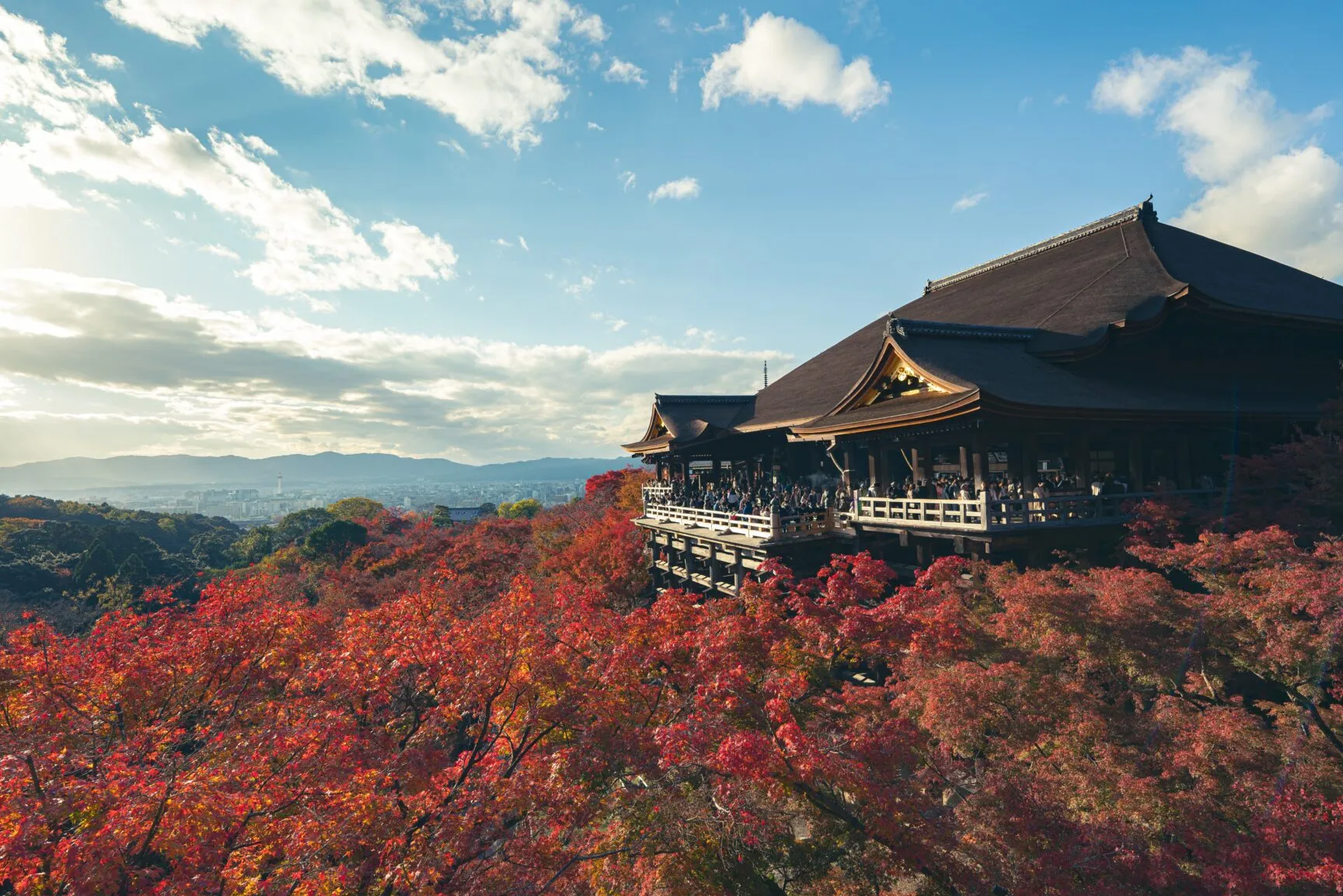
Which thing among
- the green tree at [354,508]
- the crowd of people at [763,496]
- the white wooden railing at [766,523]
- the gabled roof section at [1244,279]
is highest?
the gabled roof section at [1244,279]

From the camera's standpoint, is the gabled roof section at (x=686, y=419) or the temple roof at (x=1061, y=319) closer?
the temple roof at (x=1061, y=319)

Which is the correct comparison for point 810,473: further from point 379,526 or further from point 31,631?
point 379,526

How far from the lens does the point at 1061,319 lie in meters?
18.7

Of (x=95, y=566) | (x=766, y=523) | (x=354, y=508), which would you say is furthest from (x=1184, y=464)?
(x=354, y=508)

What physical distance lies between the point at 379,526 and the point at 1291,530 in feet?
188

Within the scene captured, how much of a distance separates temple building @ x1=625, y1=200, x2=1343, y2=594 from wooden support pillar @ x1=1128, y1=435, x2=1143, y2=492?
0.04m

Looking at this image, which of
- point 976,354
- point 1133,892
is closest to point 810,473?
point 976,354

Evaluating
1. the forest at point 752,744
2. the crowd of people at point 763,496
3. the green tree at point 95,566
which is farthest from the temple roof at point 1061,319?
the green tree at point 95,566

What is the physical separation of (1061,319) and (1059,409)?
288 inches

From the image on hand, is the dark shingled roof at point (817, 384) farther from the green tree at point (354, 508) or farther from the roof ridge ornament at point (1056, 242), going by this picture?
the green tree at point (354, 508)

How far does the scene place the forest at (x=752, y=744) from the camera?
6.38 m

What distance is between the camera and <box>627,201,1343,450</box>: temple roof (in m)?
14.9

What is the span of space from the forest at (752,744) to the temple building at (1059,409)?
7.52ft

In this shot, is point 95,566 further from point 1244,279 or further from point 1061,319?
point 1244,279
